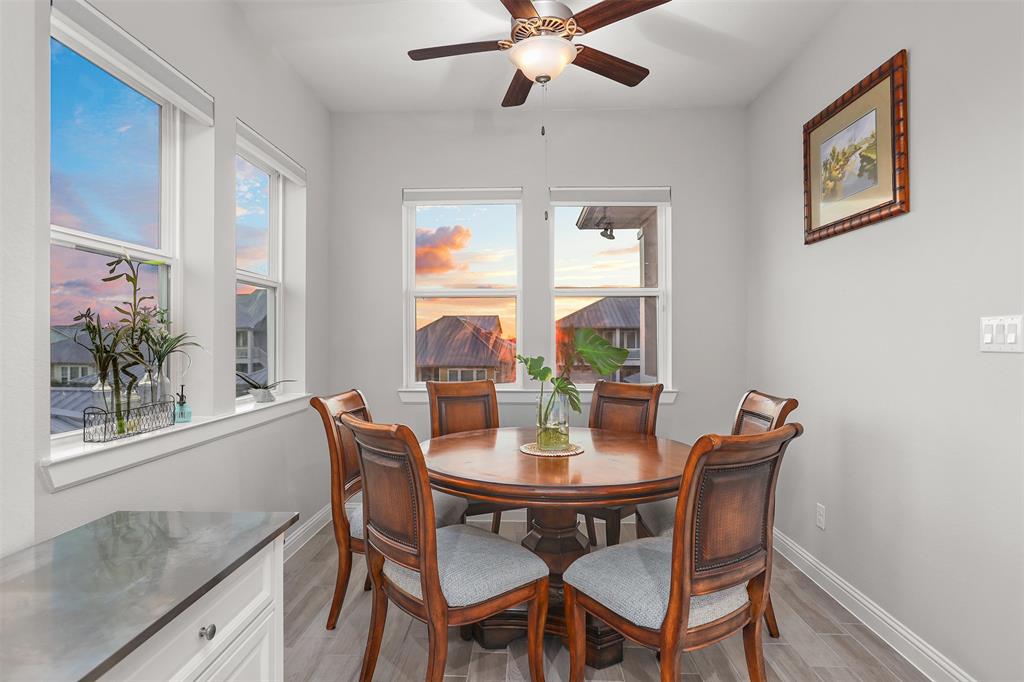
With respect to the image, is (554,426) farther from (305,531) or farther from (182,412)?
(305,531)

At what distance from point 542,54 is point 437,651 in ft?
6.72

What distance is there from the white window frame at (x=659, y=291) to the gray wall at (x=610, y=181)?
0.05 meters

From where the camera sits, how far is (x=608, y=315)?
3680mm

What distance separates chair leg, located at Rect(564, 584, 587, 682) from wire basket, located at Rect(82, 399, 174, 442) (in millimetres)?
1570

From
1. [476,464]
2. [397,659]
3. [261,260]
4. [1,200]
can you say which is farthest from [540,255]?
[1,200]

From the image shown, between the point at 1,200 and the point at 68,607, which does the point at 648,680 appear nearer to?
the point at 68,607

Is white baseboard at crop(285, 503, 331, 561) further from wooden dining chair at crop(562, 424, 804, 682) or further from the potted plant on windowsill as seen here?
wooden dining chair at crop(562, 424, 804, 682)

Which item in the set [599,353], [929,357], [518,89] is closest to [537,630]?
[599,353]

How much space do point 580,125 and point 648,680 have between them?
10.3 feet

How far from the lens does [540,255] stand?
3568 mm

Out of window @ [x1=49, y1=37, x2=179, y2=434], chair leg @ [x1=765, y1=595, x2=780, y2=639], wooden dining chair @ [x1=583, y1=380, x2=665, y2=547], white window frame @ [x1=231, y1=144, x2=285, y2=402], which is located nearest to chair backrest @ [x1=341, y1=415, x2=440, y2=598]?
window @ [x1=49, y1=37, x2=179, y2=434]

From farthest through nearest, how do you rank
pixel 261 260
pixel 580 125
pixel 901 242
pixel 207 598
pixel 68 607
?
pixel 580 125, pixel 261 260, pixel 901 242, pixel 207 598, pixel 68 607

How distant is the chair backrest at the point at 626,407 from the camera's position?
279 cm

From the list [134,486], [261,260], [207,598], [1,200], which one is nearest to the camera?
[207,598]
